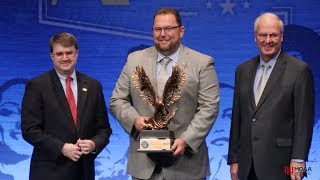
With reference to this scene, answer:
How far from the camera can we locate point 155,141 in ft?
11.8

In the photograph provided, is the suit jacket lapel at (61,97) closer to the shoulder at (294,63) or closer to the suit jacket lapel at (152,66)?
→ the suit jacket lapel at (152,66)

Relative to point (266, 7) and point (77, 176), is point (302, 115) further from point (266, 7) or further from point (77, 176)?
point (266, 7)

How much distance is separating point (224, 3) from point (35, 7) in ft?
5.34

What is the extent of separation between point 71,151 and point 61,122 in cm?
19

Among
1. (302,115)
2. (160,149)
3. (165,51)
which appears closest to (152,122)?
(160,149)

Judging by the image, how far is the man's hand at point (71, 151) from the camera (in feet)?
12.4

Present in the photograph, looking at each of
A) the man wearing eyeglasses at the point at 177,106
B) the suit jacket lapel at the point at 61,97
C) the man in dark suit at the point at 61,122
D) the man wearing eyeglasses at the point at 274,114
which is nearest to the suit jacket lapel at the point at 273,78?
the man wearing eyeglasses at the point at 274,114

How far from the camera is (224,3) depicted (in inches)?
218

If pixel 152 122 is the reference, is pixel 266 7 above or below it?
above

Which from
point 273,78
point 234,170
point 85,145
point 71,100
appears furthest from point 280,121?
point 71,100

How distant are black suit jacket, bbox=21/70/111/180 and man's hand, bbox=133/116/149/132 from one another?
335mm

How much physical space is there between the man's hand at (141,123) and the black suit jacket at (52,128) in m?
0.34

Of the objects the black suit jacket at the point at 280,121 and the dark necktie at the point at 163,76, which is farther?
the dark necktie at the point at 163,76

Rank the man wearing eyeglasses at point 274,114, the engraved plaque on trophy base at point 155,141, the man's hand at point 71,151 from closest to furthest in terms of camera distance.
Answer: the engraved plaque on trophy base at point 155,141, the man wearing eyeglasses at point 274,114, the man's hand at point 71,151
